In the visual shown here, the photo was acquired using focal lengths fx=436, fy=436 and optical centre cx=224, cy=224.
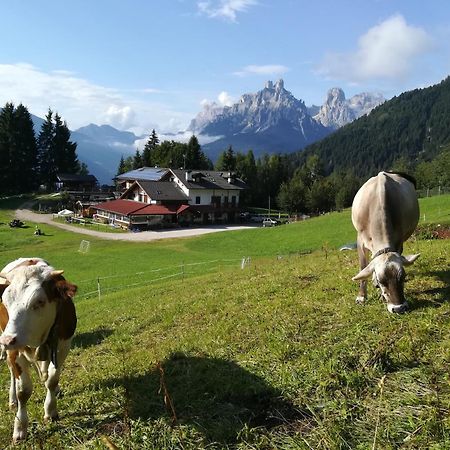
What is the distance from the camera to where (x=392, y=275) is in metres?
7.64

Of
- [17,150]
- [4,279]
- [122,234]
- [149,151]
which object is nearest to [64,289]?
[4,279]

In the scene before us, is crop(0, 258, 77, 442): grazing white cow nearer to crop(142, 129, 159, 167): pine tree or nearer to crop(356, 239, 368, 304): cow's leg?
crop(356, 239, 368, 304): cow's leg

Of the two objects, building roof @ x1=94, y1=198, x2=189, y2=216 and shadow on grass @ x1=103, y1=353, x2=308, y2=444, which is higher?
building roof @ x1=94, y1=198, x2=189, y2=216

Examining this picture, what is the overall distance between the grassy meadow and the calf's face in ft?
4.24

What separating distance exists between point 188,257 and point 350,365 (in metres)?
36.4

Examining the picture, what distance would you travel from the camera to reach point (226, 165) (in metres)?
112

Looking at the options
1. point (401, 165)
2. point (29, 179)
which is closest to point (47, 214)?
point (29, 179)

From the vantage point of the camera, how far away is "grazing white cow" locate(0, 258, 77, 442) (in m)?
5.96

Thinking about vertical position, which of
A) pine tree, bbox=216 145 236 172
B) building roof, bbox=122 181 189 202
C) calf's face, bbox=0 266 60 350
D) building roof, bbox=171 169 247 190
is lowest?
calf's face, bbox=0 266 60 350

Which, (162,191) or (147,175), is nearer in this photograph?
(162,191)

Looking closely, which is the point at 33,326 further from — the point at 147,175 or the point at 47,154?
the point at 47,154

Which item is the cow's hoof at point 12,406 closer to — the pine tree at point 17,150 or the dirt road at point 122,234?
the dirt road at point 122,234

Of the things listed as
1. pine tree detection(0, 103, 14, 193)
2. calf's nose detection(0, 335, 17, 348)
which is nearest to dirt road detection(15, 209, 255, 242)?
pine tree detection(0, 103, 14, 193)

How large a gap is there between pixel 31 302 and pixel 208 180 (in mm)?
78838
